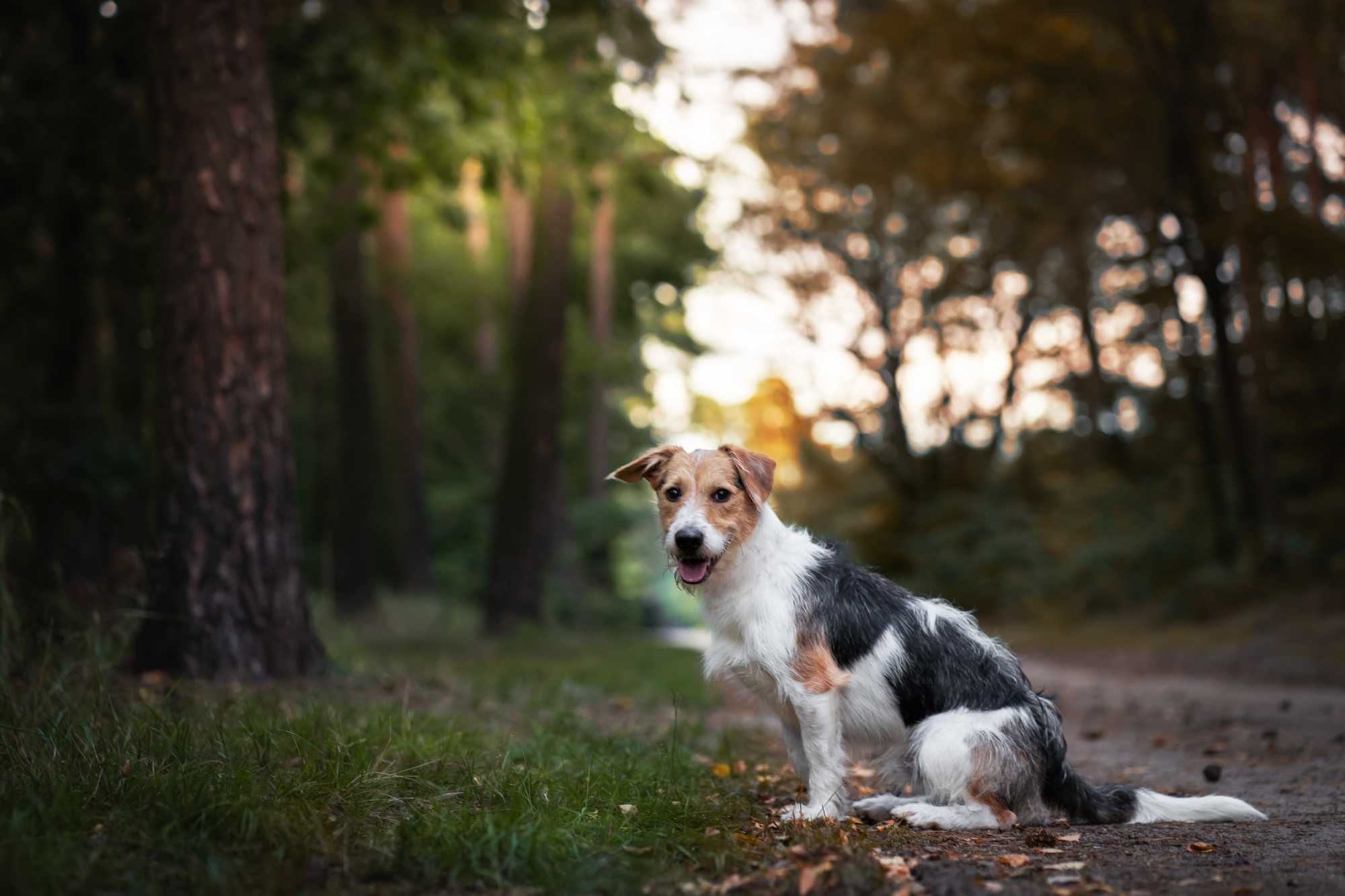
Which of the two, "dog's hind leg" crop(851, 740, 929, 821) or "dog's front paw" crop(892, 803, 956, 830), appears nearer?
"dog's front paw" crop(892, 803, 956, 830)

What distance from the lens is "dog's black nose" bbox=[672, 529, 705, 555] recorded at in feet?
16.9

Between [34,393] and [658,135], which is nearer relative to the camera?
[34,393]

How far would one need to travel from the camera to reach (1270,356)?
21156mm

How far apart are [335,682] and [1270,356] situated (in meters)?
18.5

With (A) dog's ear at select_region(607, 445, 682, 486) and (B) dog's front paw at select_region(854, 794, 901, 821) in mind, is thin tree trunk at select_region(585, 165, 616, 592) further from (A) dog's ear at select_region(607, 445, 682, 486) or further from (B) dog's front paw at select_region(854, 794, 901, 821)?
(B) dog's front paw at select_region(854, 794, 901, 821)

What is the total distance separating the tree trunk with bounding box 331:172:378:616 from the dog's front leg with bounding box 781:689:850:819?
1326cm

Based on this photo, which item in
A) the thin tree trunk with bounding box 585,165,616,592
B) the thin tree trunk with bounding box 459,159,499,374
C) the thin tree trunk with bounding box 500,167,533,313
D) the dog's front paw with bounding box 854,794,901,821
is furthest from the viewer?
the thin tree trunk with bounding box 459,159,499,374

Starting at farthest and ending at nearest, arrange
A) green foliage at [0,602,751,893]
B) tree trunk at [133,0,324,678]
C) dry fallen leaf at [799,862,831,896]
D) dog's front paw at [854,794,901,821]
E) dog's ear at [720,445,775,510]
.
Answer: tree trunk at [133,0,324,678]
dog's ear at [720,445,775,510]
dog's front paw at [854,794,901,821]
dry fallen leaf at [799,862,831,896]
green foliage at [0,602,751,893]

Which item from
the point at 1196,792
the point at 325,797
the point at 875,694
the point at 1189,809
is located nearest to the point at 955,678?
the point at 875,694

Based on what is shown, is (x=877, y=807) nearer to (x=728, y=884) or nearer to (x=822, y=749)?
(x=822, y=749)

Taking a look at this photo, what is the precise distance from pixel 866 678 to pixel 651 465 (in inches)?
55.2

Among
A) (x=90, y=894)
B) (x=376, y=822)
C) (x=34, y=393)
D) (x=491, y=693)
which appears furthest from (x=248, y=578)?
(x=34, y=393)

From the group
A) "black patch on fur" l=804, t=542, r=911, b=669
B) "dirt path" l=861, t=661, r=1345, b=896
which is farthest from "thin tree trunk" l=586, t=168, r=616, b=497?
"black patch on fur" l=804, t=542, r=911, b=669

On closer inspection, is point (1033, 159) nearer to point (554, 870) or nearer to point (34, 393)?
point (34, 393)
